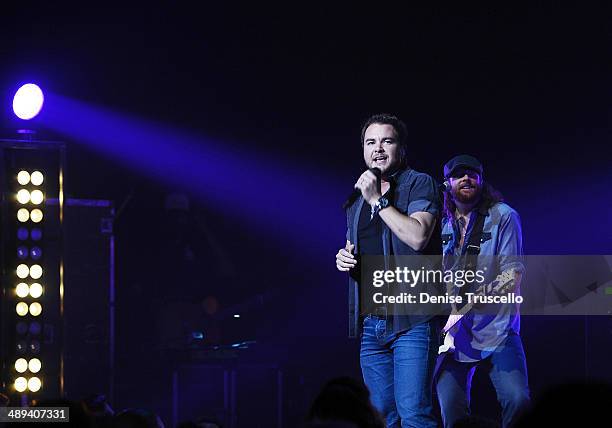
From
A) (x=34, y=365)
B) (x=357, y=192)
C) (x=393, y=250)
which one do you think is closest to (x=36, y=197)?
(x=34, y=365)

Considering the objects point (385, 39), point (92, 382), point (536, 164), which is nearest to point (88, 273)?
point (92, 382)

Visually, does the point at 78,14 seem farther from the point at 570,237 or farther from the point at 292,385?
the point at 570,237

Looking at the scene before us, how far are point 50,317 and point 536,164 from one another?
4.25 m

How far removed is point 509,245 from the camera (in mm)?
4902

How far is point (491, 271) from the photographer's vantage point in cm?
493

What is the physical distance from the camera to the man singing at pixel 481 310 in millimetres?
4613

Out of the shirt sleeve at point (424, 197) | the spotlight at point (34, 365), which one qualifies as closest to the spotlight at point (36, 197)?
the spotlight at point (34, 365)

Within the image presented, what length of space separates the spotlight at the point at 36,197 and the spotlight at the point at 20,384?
3.77ft

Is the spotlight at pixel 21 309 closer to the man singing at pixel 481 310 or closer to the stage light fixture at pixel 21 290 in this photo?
the stage light fixture at pixel 21 290

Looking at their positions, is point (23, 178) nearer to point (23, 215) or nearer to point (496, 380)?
point (23, 215)

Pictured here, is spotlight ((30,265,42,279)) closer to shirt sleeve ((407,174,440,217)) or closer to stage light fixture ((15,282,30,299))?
stage light fixture ((15,282,30,299))

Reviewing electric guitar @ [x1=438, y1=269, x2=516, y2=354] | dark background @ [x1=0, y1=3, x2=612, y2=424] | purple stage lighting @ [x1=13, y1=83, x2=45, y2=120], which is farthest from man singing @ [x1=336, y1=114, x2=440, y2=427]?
dark background @ [x1=0, y1=3, x2=612, y2=424]

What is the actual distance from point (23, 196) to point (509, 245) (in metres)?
3.18

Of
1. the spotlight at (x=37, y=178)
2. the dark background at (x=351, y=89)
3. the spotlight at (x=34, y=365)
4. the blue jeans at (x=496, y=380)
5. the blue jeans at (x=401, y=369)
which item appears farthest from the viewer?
the dark background at (x=351, y=89)
